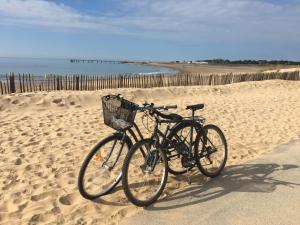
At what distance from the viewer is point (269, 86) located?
68.2ft

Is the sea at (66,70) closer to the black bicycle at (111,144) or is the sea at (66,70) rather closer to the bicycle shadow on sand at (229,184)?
the bicycle shadow on sand at (229,184)

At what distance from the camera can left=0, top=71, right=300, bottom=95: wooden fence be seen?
53.0 feet

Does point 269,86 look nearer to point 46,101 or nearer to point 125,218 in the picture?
point 46,101

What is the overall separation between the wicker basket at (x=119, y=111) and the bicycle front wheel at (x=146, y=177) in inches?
10.8

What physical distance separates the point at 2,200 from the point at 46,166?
3.88 ft

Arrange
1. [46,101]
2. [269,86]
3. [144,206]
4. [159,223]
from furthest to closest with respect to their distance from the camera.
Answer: [269,86] → [46,101] → [144,206] → [159,223]

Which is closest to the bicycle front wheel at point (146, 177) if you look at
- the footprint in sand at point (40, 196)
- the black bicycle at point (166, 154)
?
the black bicycle at point (166, 154)

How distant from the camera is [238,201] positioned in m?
4.42

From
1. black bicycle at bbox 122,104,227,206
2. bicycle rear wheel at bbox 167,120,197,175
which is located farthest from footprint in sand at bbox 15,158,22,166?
bicycle rear wheel at bbox 167,120,197,175

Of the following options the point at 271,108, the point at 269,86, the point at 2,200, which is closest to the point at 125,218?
the point at 2,200

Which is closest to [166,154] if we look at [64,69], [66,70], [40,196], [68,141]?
[40,196]

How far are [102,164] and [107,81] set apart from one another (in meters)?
14.1

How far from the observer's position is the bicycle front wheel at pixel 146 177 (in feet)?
13.4

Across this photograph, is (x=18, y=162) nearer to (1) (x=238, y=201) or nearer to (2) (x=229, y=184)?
(2) (x=229, y=184)
